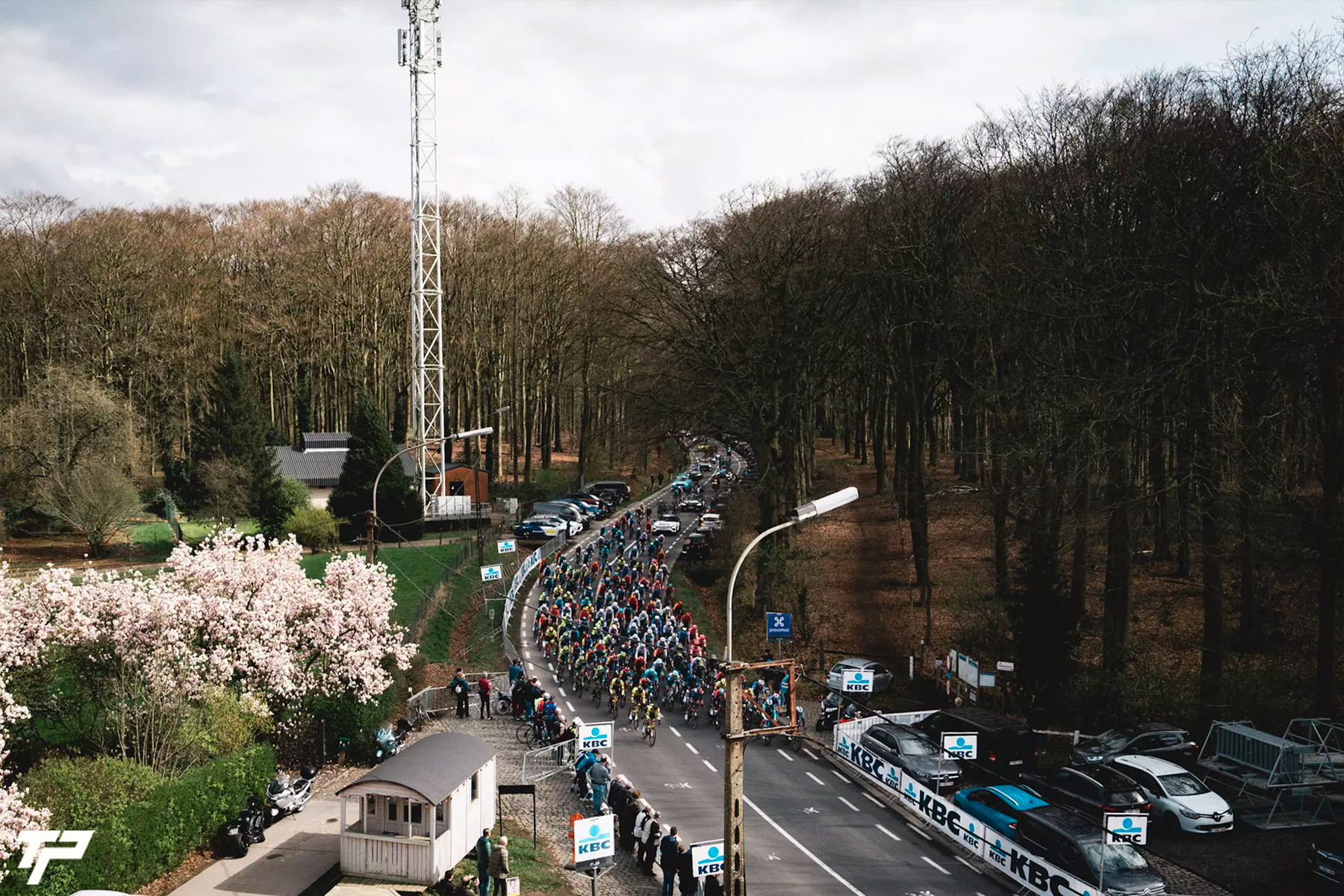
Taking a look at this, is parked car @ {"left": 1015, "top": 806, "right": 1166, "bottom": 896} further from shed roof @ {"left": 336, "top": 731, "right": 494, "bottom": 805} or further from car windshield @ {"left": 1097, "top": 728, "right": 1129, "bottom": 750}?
shed roof @ {"left": 336, "top": 731, "right": 494, "bottom": 805}

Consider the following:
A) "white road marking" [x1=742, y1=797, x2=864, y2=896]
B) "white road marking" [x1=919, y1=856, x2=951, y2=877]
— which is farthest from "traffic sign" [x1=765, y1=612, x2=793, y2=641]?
"white road marking" [x1=919, y1=856, x2=951, y2=877]

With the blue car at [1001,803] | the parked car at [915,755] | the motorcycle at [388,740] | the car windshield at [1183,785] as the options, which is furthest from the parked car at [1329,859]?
the motorcycle at [388,740]

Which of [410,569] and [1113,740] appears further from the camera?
[410,569]

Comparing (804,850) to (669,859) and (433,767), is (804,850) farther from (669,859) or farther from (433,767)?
(433,767)

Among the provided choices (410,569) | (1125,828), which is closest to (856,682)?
(1125,828)

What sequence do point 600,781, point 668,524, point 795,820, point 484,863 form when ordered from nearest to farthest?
point 484,863, point 600,781, point 795,820, point 668,524

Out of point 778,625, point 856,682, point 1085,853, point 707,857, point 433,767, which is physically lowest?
point 1085,853

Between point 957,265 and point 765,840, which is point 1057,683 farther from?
point 957,265
